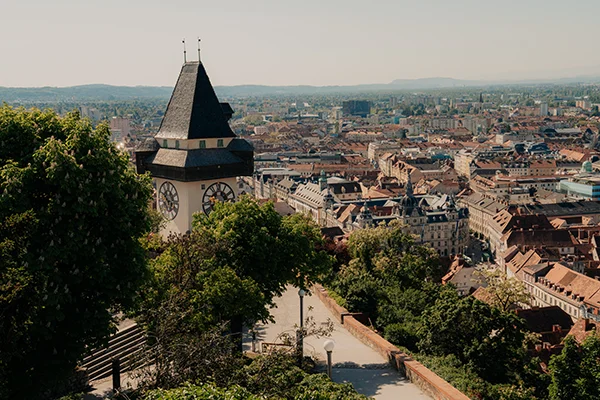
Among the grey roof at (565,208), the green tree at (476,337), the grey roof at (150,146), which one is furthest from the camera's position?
the grey roof at (565,208)

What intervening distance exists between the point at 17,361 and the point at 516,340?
603 inches

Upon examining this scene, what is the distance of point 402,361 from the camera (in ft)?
67.4

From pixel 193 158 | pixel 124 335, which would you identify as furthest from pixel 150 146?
pixel 124 335

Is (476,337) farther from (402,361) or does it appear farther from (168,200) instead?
(168,200)

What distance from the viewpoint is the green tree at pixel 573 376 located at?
24.7 metres

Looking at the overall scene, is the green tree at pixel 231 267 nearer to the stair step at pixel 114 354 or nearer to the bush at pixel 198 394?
the stair step at pixel 114 354

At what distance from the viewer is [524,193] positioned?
4400 inches

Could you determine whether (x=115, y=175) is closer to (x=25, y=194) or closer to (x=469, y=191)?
(x=25, y=194)

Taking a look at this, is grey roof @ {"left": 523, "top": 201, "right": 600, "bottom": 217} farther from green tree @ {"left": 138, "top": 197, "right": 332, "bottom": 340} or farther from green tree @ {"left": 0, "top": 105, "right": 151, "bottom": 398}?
green tree @ {"left": 0, "top": 105, "right": 151, "bottom": 398}

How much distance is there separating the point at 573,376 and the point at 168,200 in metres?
14.8

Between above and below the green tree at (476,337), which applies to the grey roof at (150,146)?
above

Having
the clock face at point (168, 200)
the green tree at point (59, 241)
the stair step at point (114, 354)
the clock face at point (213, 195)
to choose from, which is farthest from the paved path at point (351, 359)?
the green tree at point (59, 241)

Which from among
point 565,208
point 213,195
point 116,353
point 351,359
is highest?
point 213,195

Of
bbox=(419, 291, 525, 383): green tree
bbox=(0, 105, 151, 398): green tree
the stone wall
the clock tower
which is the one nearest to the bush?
bbox=(0, 105, 151, 398): green tree
